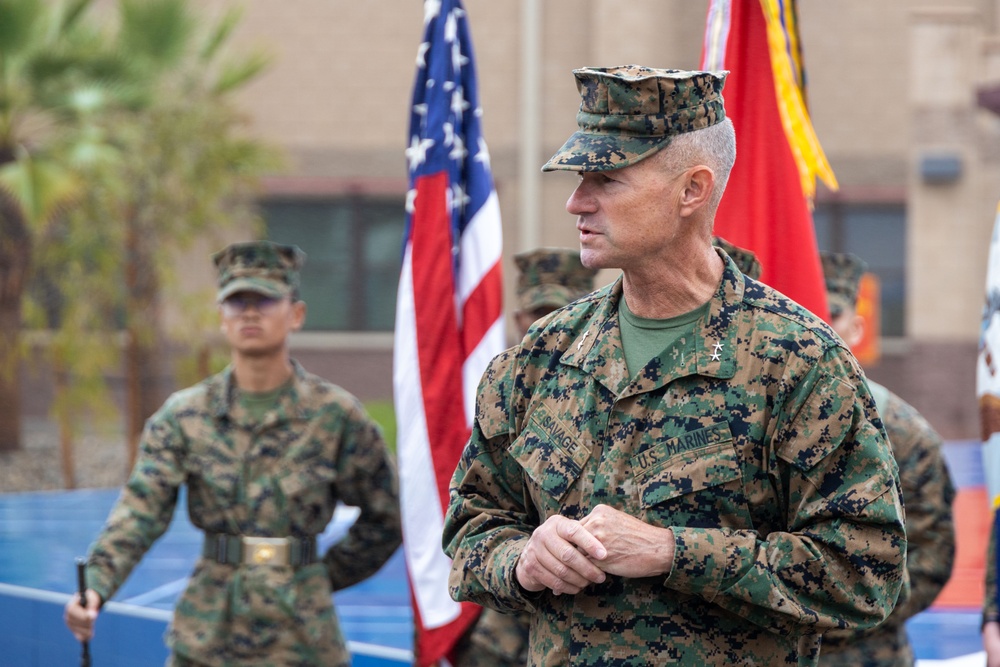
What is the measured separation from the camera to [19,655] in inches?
242

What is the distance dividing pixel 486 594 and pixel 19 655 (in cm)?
460

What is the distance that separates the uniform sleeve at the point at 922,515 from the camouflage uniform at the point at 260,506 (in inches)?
66.1

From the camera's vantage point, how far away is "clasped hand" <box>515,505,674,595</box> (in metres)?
2.02

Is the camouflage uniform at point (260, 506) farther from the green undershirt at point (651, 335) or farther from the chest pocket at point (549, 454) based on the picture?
the green undershirt at point (651, 335)

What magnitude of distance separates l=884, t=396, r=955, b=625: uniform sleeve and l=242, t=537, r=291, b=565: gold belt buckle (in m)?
1.93

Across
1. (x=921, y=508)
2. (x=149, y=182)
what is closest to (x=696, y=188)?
(x=921, y=508)

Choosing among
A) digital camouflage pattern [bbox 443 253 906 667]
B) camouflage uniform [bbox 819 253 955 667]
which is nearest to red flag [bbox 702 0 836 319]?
camouflage uniform [bbox 819 253 955 667]

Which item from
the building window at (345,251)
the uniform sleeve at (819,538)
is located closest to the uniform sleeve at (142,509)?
the uniform sleeve at (819,538)

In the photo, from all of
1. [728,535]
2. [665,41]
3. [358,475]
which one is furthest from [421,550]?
[665,41]

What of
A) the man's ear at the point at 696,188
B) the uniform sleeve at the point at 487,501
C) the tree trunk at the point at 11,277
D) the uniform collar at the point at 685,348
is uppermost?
the man's ear at the point at 696,188

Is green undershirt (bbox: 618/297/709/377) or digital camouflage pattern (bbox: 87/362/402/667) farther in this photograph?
digital camouflage pattern (bbox: 87/362/402/667)

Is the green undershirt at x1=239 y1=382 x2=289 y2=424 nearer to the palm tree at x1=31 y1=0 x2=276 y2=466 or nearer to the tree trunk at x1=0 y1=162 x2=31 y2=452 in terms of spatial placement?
the palm tree at x1=31 y1=0 x2=276 y2=466

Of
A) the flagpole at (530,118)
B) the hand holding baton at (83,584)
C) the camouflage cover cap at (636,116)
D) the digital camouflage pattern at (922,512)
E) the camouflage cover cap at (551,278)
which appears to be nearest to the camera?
the camouflage cover cap at (636,116)

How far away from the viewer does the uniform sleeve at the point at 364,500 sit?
4.46m
